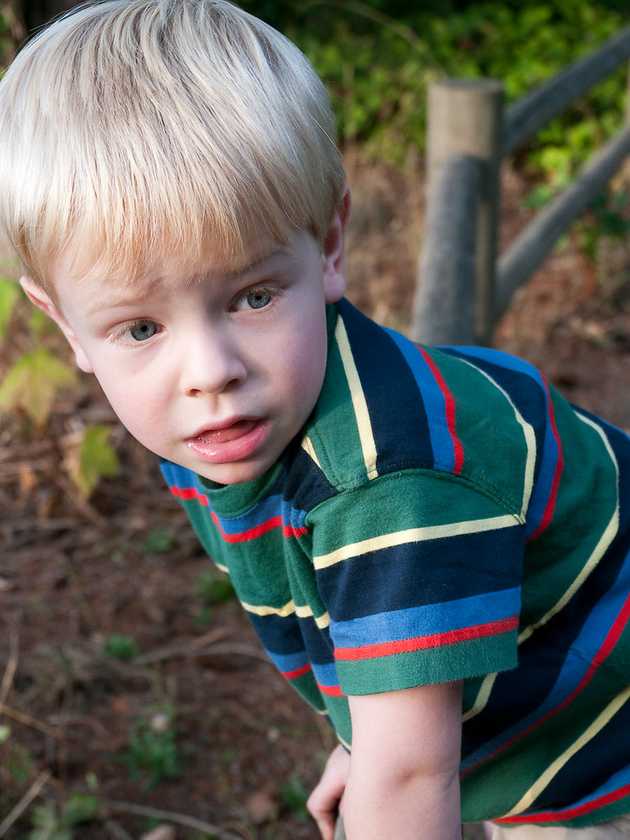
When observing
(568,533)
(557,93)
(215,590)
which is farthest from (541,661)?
(557,93)

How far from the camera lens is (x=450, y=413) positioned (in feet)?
3.99

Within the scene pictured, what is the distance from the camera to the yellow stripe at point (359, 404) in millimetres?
1149

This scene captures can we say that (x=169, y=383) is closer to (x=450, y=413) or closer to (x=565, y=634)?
(x=450, y=413)

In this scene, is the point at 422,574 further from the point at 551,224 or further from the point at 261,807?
the point at 551,224

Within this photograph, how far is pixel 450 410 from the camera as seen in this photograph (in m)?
1.22

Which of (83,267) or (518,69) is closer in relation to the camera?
(83,267)

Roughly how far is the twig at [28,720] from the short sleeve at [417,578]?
1.72 metres

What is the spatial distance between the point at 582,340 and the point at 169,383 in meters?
4.15

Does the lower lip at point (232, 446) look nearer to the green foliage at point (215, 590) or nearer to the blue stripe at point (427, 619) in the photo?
the blue stripe at point (427, 619)

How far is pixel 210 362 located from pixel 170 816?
1654mm

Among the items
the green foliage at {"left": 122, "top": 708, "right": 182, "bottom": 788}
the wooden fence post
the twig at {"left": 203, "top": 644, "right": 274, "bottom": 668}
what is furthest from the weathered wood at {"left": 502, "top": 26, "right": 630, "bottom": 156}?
the green foliage at {"left": 122, "top": 708, "right": 182, "bottom": 788}

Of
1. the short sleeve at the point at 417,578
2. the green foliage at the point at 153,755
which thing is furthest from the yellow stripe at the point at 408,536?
the green foliage at the point at 153,755

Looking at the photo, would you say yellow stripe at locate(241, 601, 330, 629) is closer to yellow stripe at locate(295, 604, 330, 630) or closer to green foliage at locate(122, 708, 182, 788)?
yellow stripe at locate(295, 604, 330, 630)

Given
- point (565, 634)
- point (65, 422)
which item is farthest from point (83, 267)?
point (65, 422)
